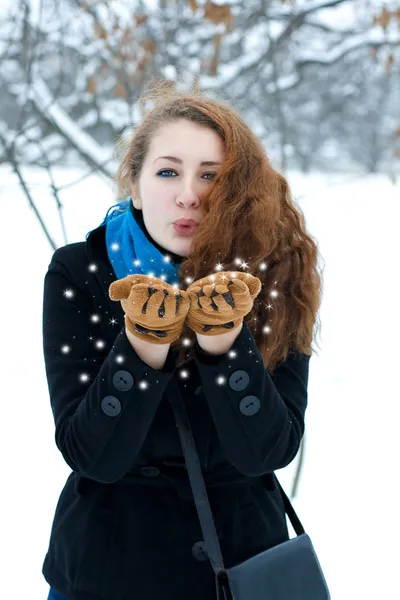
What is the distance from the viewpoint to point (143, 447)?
1.20 m

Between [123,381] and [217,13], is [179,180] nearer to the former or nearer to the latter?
[123,381]

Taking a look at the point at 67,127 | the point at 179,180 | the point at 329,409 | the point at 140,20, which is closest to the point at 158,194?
the point at 179,180

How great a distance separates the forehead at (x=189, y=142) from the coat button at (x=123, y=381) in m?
0.41

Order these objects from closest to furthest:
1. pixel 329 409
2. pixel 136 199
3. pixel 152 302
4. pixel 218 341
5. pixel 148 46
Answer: pixel 152 302 < pixel 218 341 < pixel 136 199 < pixel 148 46 < pixel 329 409

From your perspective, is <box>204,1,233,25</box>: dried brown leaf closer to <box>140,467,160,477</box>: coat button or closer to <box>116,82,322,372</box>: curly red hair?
<box>116,82,322,372</box>: curly red hair

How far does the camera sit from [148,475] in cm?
120

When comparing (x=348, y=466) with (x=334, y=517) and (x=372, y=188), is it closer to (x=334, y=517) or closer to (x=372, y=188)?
(x=334, y=517)

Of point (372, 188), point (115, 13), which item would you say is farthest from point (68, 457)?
point (372, 188)

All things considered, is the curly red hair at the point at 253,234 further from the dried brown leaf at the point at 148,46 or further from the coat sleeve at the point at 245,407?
the dried brown leaf at the point at 148,46

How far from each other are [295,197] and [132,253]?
1.48ft

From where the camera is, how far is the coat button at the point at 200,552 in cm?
117

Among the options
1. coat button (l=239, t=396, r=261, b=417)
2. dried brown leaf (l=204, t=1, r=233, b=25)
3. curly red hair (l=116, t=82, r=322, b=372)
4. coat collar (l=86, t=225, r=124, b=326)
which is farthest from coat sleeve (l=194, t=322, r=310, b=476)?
dried brown leaf (l=204, t=1, r=233, b=25)

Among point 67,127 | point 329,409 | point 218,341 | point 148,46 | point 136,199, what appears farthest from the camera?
point 329,409

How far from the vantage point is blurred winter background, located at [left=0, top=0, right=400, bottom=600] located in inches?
116
